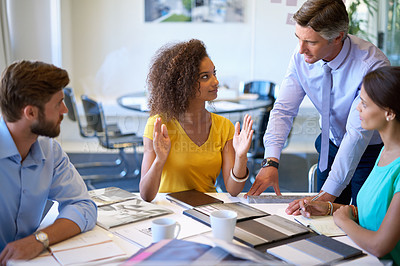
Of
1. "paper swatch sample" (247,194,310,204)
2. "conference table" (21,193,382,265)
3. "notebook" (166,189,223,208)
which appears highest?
"conference table" (21,193,382,265)

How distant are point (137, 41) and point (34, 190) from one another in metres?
2.78

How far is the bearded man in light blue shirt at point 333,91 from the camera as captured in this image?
6.52ft

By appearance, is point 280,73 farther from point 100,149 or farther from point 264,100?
point 100,149

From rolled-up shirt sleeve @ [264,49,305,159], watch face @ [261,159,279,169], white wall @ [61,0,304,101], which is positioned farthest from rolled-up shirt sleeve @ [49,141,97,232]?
white wall @ [61,0,304,101]

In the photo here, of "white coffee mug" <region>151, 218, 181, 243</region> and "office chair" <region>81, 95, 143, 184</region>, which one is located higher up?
"white coffee mug" <region>151, 218, 181, 243</region>

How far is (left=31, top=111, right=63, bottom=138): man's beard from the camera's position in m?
1.48

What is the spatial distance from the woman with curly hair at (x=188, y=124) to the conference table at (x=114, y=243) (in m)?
0.39

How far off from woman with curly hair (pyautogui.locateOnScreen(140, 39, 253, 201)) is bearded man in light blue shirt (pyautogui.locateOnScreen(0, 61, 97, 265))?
1.82 ft

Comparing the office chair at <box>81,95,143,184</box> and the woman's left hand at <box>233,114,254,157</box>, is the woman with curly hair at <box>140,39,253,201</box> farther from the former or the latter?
the office chair at <box>81,95,143,184</box>

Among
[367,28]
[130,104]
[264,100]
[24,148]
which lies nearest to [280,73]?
[264,100]

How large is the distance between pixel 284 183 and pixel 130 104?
1619 millimetres

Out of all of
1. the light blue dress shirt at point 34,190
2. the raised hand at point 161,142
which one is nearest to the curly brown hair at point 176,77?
the raised hand at point 161,142

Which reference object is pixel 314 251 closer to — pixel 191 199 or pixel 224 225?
pixel 224 225

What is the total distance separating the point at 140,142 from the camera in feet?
13.4
